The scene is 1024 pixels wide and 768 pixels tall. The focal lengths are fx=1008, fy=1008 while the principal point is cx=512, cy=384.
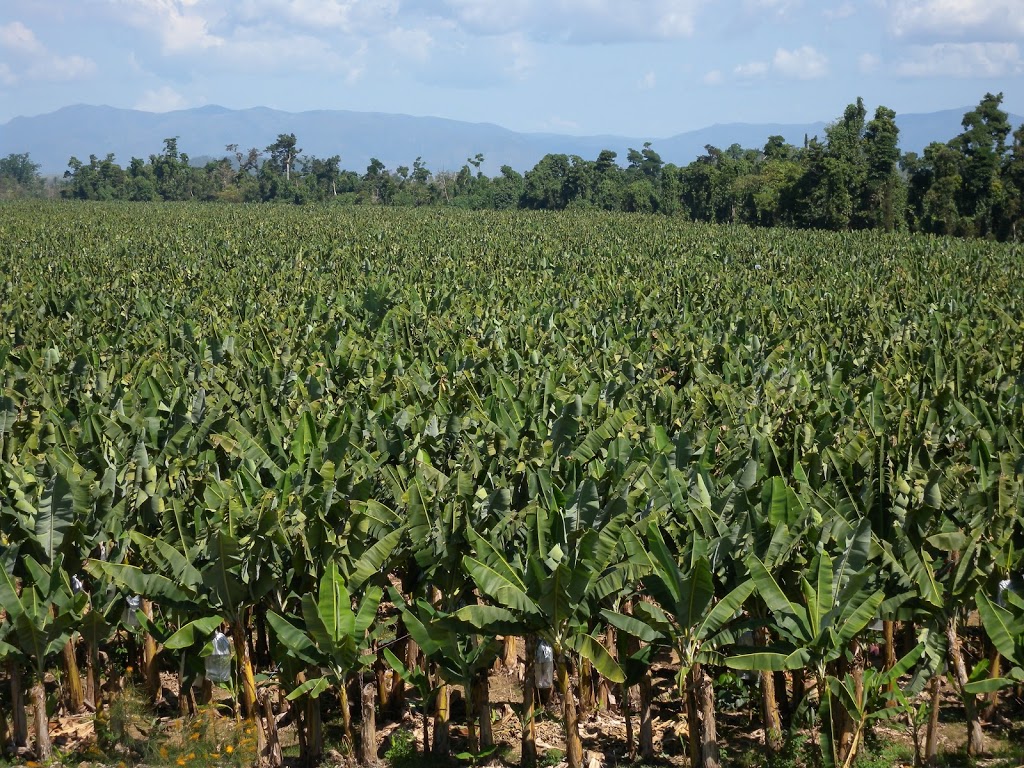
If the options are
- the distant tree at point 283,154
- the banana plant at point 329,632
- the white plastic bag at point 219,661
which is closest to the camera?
the banana plant at point 329,632

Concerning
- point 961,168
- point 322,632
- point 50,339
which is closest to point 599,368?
point 322,632

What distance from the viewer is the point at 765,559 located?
6.23 meters

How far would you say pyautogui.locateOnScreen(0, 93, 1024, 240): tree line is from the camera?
54.2 metres

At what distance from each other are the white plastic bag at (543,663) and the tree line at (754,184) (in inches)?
2085

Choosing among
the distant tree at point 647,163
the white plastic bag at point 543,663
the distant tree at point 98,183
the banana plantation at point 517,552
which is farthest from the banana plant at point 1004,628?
the distant tree at point 98,183

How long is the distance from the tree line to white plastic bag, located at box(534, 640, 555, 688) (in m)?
53.0

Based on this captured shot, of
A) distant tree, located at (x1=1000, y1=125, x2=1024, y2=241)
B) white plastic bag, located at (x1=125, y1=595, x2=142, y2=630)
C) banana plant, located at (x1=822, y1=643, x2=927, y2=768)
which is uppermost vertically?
distant tree, located at (x1=1000, y1=125, x2=1024, y2=241)

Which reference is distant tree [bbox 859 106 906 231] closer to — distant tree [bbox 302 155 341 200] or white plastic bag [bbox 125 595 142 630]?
white plastic bag [bbox 125 595 142 630]

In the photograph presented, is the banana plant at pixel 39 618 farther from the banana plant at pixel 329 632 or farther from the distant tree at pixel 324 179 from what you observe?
the distant tree at pixel 324 179

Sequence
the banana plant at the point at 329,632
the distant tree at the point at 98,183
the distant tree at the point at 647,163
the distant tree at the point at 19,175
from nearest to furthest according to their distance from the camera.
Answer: the banana plant at the point at 329,632 → the distant tree at the point at 98,183 → the distant tree at the point at 647,163 → the distant tree at the point at 19,175

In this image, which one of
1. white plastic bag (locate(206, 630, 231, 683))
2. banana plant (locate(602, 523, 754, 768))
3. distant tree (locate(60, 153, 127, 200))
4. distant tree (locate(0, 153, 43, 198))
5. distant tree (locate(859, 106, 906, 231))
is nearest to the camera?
banana plant (locate(602, 523, 754, 768))

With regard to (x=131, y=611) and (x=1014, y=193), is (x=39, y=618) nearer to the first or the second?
(x=131, y=611)

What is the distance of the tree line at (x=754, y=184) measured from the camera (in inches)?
2133

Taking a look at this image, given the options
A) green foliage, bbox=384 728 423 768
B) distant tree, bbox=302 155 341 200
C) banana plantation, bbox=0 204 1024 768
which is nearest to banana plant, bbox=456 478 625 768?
banana plantation, bbox=0 204 1024 768
